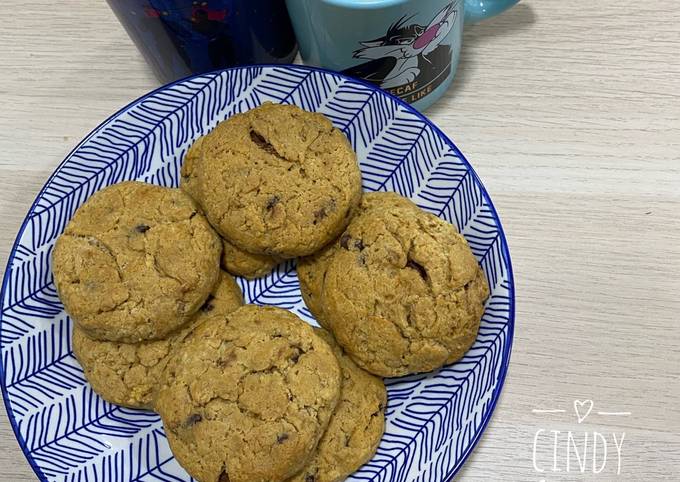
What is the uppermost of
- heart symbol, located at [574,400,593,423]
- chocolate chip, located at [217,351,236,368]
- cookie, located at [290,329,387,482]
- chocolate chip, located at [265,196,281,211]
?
chocolate chip, located at [265,196,281,211]

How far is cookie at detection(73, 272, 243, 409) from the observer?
30.0 inches

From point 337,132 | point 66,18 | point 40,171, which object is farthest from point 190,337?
point 66,18

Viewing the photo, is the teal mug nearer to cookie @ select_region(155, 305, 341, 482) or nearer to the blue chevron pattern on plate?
the blue chevron pattern on plate

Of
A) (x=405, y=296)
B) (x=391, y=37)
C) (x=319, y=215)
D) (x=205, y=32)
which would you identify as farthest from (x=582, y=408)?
(x=205, y=32)

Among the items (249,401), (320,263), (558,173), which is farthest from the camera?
(558,173)

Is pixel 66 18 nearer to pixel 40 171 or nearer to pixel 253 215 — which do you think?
pixel 40 171

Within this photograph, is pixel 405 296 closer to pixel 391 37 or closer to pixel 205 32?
pixel 391 37

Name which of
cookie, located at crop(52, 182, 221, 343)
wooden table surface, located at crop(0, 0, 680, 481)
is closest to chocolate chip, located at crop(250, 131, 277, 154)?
cookie, located at crop(52, 182, 221, 343)

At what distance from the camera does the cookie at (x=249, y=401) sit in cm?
67

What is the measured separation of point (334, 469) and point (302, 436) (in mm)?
77

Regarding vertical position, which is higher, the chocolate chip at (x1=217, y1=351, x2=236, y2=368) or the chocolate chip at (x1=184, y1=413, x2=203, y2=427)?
the chocolate chip at (x1=217, y1=351, x2=236, y2=368)

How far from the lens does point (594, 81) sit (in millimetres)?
999

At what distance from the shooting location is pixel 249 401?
687 mm

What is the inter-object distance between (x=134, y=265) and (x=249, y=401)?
0.72 feet
